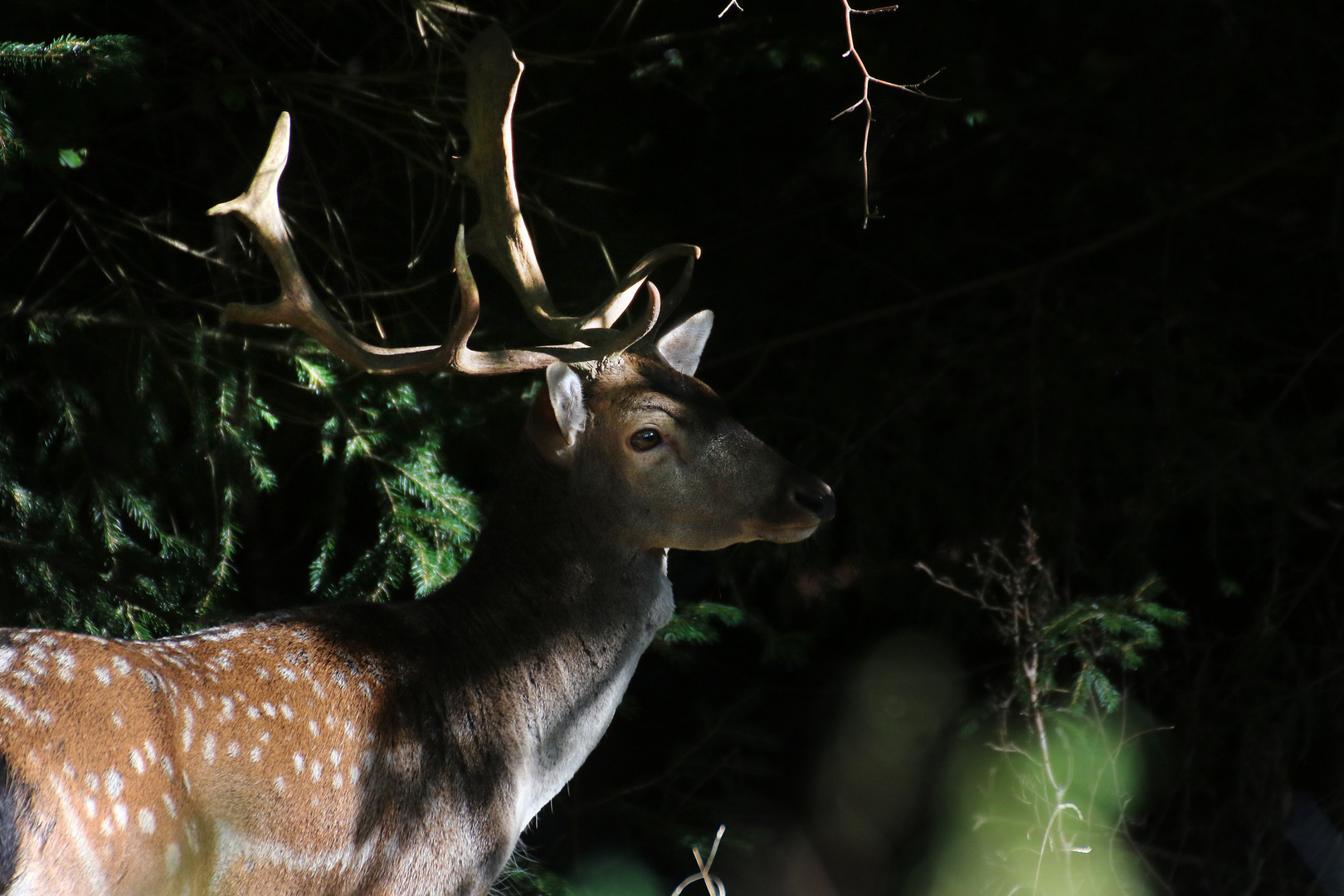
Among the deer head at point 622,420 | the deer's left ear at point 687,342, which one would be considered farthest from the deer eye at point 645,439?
the deer's left ear at point 687,342

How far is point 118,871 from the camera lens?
6.99 feet

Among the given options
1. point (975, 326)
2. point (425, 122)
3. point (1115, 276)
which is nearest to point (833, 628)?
point (975, 326)

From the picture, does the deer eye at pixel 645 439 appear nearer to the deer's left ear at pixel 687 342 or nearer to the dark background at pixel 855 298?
the deer's left ear at pixel 687 342

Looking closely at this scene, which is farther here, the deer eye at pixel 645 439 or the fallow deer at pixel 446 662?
the deer eye at pixel 645 439

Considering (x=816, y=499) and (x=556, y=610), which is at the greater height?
(x=816, y=499)

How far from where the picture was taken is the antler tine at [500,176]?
3334 millimetres

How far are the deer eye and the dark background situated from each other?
166cm

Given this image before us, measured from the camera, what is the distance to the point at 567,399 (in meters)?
3.08

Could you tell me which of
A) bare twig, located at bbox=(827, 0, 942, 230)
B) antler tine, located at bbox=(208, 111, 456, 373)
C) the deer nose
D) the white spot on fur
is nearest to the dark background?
bare twig, located at bbox=(827, 0, 942, 230)

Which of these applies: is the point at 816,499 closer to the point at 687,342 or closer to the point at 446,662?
the point at 687,342

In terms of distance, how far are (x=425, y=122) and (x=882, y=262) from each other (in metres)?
2.17

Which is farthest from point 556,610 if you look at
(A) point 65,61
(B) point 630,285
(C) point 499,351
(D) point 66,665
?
(A) point 65,61

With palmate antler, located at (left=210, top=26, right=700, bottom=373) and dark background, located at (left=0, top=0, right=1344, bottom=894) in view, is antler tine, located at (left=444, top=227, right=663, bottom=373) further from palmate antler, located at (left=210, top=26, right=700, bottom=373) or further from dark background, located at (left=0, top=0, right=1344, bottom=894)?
dark background, located at (left=0, top=0, right=1344, bottom=894)

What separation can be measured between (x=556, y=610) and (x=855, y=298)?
3053mm
